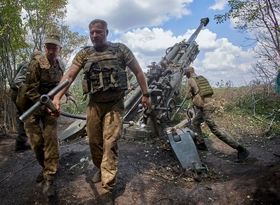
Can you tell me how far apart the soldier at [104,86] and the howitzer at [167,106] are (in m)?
1.46

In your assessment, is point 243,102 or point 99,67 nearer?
point 99,67

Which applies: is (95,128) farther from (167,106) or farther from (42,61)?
(167,106)

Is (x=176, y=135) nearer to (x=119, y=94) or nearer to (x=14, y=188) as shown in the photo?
(x=119, y=94)

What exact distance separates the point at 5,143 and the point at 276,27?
28.5 feet

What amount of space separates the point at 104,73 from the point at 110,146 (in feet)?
2.93

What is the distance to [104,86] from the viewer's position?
4.81 metres

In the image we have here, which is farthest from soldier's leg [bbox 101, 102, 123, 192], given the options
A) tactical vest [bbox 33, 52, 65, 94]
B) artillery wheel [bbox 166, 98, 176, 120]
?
artillery wheel [bbox 166, 98, 176, 120]

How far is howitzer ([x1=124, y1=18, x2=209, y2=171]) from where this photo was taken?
21.6 feet

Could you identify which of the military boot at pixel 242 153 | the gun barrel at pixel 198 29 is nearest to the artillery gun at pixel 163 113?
the military boot at pixel 242 153

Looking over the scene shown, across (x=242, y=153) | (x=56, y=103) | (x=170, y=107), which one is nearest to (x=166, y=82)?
(x=170, y=107)

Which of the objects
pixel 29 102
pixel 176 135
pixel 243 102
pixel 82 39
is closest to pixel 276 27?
pixel 243 102

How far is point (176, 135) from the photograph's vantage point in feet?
23.0

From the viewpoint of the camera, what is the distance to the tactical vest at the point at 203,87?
25.5 ft

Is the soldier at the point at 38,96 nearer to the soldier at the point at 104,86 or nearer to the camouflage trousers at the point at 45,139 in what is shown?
the camouflage trousers at the point at 45,139
